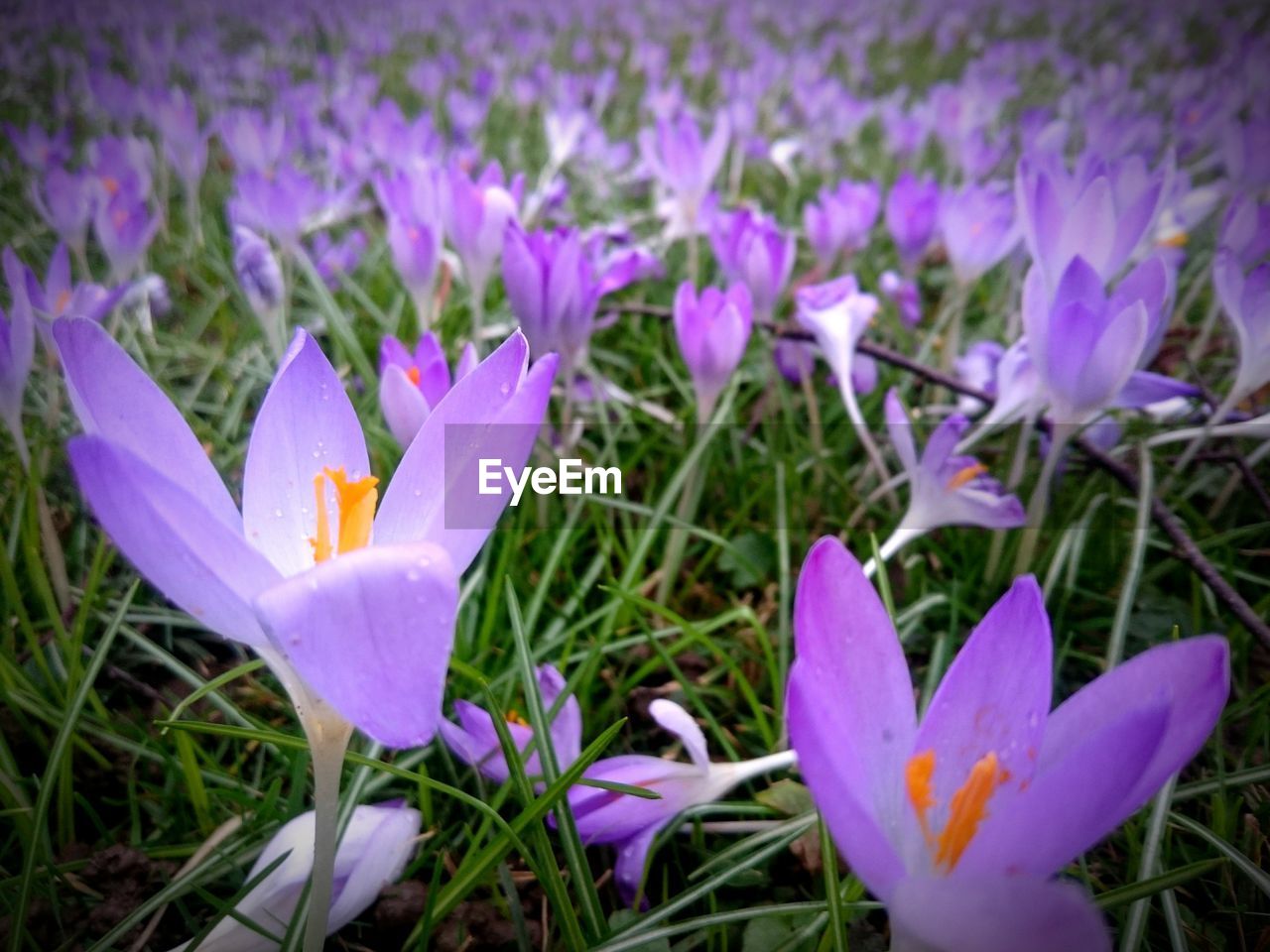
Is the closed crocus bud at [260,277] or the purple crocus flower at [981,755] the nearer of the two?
the purple crocus flower at [981,755]

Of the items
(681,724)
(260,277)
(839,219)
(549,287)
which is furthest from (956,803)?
(839,219)

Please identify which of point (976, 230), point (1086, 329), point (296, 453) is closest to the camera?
point (296, 453)

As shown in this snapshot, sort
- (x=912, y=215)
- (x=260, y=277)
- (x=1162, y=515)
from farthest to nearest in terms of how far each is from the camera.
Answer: (x=912, y=215) < (x=260, y=277) < (x=1162, y=515)

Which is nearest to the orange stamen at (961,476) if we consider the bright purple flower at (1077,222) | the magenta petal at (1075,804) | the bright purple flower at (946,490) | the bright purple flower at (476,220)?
the bright purple flower at (946,490)

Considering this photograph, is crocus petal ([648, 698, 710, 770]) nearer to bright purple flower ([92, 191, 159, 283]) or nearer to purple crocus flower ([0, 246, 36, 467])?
purple crocus flower ([0, 246, 36, 467])

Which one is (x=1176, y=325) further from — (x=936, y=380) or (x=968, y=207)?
(x=936, y=380)

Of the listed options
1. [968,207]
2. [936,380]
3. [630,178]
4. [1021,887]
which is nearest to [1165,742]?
[1021,887]

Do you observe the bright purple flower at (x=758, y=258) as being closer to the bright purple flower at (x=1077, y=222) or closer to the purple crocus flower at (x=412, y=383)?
the bright purple flower at (x=1077, y=222)

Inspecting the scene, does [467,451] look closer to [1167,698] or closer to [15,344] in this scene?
[1167,698]

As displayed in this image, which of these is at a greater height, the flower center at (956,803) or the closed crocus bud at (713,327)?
the closed crocus bud at (713,327)
